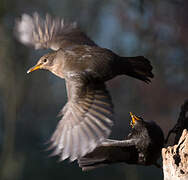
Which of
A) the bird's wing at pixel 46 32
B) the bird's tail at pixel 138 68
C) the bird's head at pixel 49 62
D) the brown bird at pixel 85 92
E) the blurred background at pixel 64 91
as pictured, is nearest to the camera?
the brown bird at pixel 85 92

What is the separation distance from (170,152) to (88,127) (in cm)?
42

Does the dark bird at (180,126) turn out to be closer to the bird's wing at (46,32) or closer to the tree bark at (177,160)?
the tree bark at (177,160)

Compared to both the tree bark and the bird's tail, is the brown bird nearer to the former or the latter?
the bird's tail

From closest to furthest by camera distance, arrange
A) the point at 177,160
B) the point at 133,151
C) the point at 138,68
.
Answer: the point at 177,160 < the point at 133,151 < the point at 138,68

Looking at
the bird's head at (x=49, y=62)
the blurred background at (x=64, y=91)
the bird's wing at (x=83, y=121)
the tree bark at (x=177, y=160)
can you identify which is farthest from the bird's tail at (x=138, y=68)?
the blurred background at (x=64, y=91)

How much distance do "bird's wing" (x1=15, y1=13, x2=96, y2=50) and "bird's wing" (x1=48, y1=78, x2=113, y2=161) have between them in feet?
2.66

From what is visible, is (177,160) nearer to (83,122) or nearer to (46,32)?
(83,122)

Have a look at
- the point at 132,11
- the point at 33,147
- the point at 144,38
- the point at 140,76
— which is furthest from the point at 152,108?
the point at 140,76

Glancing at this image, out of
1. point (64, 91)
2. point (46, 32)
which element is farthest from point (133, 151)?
point (64, 91)

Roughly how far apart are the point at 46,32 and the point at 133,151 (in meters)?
1.39

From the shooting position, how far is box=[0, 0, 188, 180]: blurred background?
15.0 feet

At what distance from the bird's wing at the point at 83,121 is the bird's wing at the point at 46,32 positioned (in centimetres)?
81

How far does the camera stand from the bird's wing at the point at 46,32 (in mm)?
2814

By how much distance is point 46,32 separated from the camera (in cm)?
296
